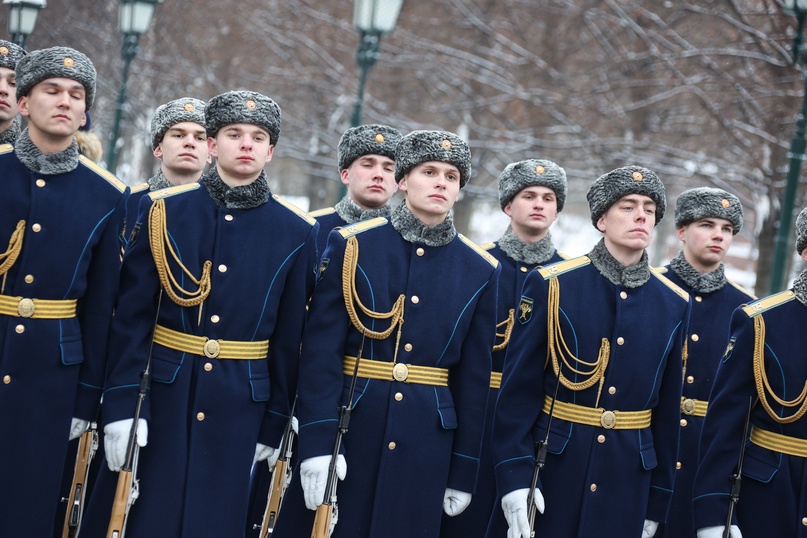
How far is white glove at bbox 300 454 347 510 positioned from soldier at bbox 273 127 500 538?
89mm

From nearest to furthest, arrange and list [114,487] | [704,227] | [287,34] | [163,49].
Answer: [114,487], [704,227], [287,34], [163,49]

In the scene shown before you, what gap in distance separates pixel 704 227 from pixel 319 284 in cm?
269

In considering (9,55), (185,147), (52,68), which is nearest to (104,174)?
(52,68)

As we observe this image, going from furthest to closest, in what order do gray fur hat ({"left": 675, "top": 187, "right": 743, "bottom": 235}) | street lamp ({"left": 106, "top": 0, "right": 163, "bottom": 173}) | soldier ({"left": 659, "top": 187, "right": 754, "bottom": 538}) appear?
street lamp ({"left": 106, "top": 0, "right": 163, "bottom": 173})
gray fur hat ({"left": 675, "top": 187, "right": 743, "bottom": 235})
soldier ({"left": 659, "top": 187, "right": 754, "bottom": 538})

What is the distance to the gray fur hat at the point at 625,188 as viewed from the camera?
18.2 ft

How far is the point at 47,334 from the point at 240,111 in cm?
130

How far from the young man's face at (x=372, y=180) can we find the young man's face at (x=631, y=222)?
6.46 feet

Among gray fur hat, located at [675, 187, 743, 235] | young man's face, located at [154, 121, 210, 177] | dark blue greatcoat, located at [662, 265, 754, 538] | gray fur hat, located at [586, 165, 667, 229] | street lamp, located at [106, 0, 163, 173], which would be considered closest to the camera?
gray fur hat, located at [586, 165, 667, 229]

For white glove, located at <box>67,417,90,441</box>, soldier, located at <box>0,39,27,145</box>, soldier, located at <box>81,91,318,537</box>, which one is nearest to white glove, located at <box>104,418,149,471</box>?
soldier, located at <box>81,91,318,537</box>

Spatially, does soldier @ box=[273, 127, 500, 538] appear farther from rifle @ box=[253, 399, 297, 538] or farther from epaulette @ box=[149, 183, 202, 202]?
epaulette @ box=[149, 183, 202, 202]

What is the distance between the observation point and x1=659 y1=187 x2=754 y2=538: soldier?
684 centimetres

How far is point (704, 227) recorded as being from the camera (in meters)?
7.03

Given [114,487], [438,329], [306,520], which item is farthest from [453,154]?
[114,487]

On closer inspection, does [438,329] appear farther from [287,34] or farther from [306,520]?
[287,34]
